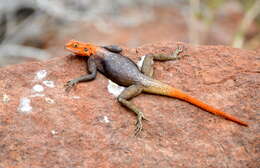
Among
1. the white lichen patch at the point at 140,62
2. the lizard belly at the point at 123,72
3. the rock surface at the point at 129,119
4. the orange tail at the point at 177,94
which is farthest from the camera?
the white lichen patch at the point at 140,62

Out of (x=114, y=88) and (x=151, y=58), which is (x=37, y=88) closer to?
(x=114, y=88)

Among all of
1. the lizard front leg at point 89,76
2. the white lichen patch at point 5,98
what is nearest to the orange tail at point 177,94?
the lizard front leg at point 89,76

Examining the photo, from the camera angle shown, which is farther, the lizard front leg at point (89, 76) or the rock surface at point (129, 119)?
the lizard front leg at point (89, 76)

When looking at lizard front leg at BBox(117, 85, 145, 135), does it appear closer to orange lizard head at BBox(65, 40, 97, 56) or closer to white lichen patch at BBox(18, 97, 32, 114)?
orange lizard head at BBox(65, 40, 97, 56)

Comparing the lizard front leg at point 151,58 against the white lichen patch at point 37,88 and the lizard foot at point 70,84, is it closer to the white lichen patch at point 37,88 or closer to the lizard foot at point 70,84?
the lizard foot at point 70,84

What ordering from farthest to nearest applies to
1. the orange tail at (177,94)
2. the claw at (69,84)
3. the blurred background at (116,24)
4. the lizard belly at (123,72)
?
the blurred background at (116,24), the lizard belly at (123,72), the claw at (69,84), the orange tail at (177,94)
